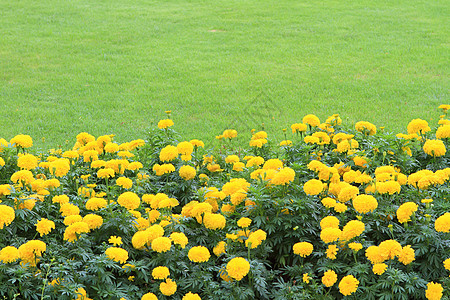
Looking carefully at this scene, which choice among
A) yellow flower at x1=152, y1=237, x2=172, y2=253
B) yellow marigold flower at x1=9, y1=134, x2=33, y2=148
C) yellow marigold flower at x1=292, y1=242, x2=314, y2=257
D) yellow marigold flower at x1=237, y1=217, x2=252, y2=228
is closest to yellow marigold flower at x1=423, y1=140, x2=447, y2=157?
yellow marigold flower at x1=292, y1=242, x2=314, y2=257

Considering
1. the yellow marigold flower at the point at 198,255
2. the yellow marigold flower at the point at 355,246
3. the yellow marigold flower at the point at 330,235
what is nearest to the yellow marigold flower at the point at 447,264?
the yellow marigold flower at the point at 355,246

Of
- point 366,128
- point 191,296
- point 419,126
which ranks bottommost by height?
point 191,296

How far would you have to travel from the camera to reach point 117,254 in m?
2.69

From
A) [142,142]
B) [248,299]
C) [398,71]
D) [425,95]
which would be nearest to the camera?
[248,299]

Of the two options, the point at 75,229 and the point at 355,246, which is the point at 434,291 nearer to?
the point at 355,246

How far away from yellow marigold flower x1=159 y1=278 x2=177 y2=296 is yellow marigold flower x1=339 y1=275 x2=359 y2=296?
919 mm

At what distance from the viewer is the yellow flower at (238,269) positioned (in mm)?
2633

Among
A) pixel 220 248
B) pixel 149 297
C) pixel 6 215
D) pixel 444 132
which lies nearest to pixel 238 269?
pixel 220 248

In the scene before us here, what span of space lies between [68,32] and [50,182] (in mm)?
10244

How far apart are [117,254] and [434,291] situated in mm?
1733

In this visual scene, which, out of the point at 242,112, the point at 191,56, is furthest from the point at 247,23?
the point at 242,112

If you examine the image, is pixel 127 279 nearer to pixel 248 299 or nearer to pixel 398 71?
pixel 248 299

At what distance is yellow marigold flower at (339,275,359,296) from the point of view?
260cm

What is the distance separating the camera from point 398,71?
979cm
